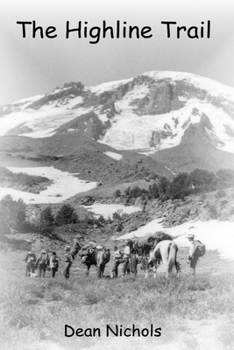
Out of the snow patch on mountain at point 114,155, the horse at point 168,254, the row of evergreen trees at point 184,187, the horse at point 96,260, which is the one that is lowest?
the snow patch on mountain at point 114,155

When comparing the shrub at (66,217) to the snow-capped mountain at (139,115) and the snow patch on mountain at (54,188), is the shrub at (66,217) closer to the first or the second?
the snow patch on mountain at (54,188)

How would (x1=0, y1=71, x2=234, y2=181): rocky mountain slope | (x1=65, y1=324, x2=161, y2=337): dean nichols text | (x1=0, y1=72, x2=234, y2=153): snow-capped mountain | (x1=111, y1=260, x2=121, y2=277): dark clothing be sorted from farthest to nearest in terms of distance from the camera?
(x1=0, y1=72, x2=234, y2=153): snow-capped mountain, (x1=0, y1=71, x2=234, y2=181): rocky mountain slope, (x1=111, y1=260, x2=121, y2=277): dark clothing, (x1=65, y1=324, x2=161, y2=337): dean nichols text

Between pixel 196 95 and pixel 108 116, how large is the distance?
2312 inches

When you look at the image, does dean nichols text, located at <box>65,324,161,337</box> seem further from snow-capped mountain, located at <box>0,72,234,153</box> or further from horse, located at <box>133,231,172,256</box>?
snow-capped mountain, located at <box>0,72,234,153</box>

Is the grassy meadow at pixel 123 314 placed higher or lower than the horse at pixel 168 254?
higher

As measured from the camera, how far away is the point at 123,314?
6.43m

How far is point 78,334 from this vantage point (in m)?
5.75

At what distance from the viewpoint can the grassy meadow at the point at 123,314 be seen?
5.54 meters

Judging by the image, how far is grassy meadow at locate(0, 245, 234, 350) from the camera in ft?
18.2

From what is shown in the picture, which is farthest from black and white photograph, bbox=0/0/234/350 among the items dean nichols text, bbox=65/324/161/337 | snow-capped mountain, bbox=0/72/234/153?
snow-capped mountain, bbox=0/72/234/153

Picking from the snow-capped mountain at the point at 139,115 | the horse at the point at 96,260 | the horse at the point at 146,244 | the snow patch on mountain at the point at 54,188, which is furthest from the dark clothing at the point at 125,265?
the snow-capped mountain at the point at 139,115

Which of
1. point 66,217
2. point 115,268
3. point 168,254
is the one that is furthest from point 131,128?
point 168,254

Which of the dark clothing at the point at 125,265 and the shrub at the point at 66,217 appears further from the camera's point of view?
the shrub at the point at 66,217

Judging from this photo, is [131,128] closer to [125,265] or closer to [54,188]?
[54,188]
